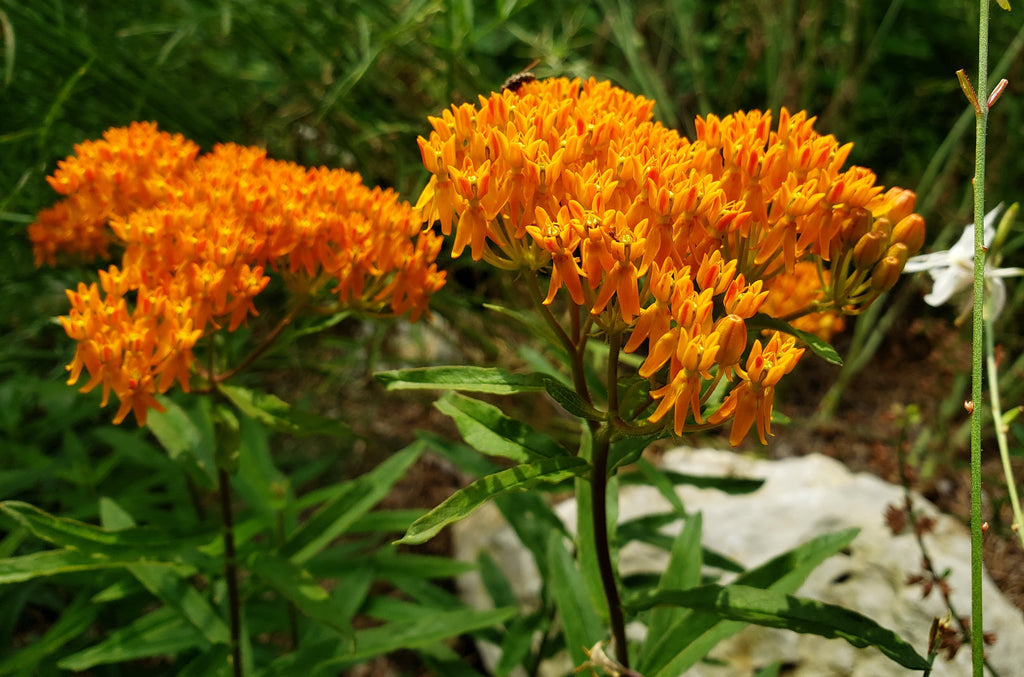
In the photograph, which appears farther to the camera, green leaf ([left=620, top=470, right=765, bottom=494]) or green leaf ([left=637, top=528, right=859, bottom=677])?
green leaf ([left=620, top=470, right=765, bottom=494])

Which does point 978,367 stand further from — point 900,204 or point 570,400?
point 570,400

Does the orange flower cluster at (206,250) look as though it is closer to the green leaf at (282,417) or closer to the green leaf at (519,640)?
the green leaf at (282,417)

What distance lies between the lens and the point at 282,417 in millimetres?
1631

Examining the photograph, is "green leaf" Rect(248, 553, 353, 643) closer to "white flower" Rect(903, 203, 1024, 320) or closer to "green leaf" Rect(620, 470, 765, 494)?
"green leaf" Rect(620, 470, 765, 494)

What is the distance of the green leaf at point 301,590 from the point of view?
163 centimetres

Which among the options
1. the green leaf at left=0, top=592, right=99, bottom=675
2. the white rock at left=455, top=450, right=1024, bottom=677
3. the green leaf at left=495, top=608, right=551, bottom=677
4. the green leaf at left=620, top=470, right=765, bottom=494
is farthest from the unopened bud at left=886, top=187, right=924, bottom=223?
the green leaf at left=0, top=592, right=99, bottom=675

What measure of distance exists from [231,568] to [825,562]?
1.77 metres

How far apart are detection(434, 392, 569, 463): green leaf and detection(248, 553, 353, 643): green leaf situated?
0.60 metres

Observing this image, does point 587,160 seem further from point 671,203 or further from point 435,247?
point 435,247

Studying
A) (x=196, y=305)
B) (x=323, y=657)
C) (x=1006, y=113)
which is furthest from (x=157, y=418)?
(x=1006, y=113)

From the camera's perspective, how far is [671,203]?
43.3 inches

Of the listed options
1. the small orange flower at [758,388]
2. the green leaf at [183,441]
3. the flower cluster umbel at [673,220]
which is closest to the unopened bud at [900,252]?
the flower cluster umbel at [673,220]

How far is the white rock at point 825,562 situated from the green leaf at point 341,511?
0.90m

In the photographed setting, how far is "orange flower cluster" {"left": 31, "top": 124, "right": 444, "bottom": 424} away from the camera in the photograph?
1.42 meters
